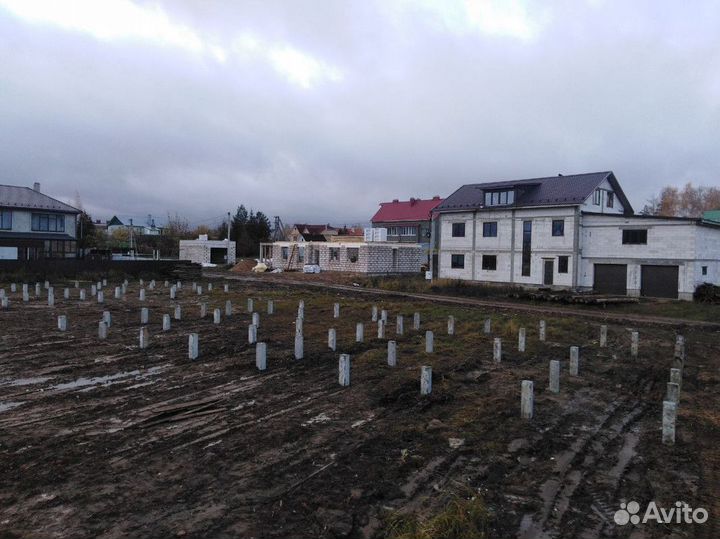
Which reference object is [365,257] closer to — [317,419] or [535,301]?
[535,301]

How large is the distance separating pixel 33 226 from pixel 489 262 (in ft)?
128

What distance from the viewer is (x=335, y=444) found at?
294 inches

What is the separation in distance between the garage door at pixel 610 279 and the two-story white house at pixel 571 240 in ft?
0.19

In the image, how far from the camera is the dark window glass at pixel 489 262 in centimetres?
3916

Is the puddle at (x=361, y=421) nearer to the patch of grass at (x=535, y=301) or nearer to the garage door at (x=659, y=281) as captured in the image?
the patch of grass at (x=535, y=301)

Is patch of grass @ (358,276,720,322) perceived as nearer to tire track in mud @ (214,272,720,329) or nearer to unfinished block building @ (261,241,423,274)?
tire track in mud @ (214,272,720,329)

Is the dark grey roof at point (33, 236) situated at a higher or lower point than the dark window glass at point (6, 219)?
lower

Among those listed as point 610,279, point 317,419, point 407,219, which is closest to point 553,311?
point 610,279

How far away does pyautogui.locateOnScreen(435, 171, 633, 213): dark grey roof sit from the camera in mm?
35312

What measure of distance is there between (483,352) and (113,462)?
9986 millimetres

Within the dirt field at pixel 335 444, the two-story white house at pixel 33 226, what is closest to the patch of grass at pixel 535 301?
the dirt field at pixel 335 444

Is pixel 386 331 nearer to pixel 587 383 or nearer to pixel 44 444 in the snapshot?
pixel 587 383

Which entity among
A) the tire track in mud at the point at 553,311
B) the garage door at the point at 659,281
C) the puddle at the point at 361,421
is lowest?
the puddle at the point at 361,421

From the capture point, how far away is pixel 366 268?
166 ft
